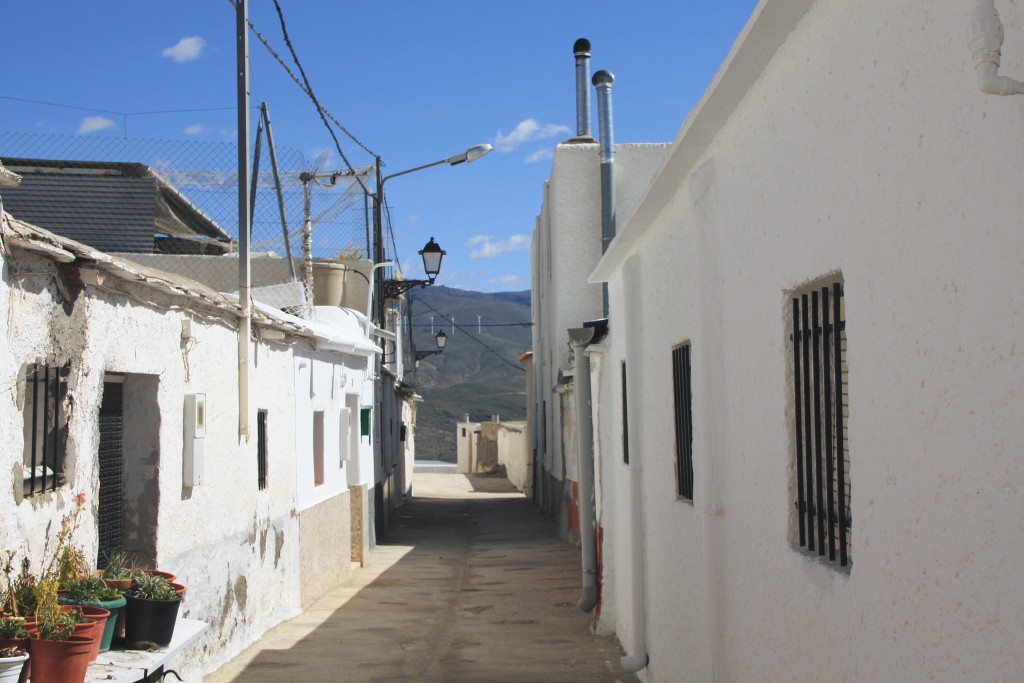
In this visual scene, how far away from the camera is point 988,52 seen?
243 cm

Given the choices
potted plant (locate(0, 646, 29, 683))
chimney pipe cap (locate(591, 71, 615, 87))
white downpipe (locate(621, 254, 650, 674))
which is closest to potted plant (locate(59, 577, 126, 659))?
potted plant (locate(0, 646, 29, 683))

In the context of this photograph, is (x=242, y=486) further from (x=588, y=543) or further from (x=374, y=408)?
(x=374, y=408)

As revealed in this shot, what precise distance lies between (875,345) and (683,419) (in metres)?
3.66

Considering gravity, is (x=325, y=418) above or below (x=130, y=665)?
above

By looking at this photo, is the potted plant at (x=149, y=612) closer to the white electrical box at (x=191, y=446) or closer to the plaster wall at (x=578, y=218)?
the white electrical box at (x=191, y=446)

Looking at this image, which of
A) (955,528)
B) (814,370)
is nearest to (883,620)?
(955,528)

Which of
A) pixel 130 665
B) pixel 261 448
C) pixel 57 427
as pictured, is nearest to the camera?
pixel 130 665

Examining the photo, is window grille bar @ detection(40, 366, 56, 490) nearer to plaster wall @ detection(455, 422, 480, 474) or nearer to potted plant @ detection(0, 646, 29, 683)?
potted plant @ detection(0, 646, 29, 683)

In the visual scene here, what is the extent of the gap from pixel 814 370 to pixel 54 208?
487 inches

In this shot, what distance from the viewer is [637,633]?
28.3 feet

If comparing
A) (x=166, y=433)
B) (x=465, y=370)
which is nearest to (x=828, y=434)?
(x=166, y=433)

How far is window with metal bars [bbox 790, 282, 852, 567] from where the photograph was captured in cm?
416

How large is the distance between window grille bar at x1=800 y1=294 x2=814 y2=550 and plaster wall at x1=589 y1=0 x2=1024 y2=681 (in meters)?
0.11

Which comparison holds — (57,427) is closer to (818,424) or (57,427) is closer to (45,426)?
(45,426)
